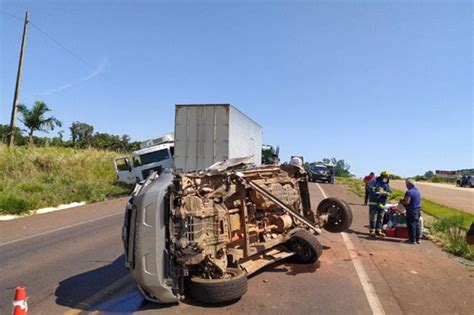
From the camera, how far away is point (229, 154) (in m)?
17.3

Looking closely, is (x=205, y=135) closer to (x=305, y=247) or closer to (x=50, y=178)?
(x=50, y=178)

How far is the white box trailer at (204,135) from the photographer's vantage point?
17203mm

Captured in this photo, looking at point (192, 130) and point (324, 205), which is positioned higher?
point (192, 130)

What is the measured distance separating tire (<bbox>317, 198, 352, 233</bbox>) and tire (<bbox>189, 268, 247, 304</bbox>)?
4391 millimetres

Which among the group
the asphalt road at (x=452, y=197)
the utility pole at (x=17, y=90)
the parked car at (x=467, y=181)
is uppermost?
the utility pole at (x=17, y=90)

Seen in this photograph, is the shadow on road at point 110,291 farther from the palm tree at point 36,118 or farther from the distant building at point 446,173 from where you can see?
the distant building at point 446,173

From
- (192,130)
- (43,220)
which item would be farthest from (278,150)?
(43,220)

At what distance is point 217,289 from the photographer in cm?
518

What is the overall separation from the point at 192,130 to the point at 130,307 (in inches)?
507

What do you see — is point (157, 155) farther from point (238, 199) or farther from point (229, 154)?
point (238, 199)

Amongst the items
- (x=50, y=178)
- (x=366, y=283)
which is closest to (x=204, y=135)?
(x=50, y=178)

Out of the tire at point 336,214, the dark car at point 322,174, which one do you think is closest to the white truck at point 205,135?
the tire at point 336,214

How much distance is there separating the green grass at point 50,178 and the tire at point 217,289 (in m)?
11.2

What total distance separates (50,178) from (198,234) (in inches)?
714
